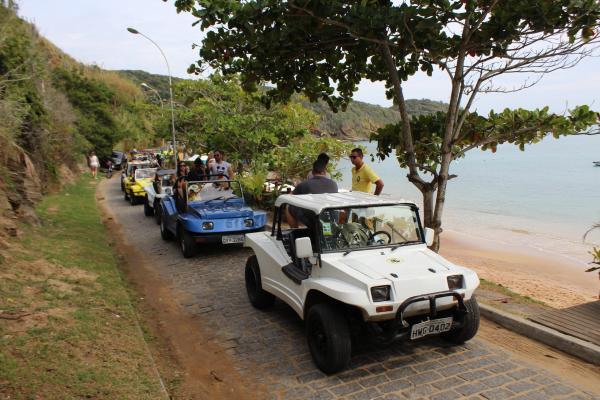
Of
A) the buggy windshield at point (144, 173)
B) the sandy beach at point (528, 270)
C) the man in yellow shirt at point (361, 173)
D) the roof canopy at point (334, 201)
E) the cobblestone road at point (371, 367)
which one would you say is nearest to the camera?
the cobblestone road at point (371, 367)

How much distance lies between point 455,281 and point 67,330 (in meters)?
4.13

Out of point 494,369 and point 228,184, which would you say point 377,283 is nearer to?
point 494,369

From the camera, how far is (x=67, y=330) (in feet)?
16.1

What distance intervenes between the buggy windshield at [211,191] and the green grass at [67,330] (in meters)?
2.11

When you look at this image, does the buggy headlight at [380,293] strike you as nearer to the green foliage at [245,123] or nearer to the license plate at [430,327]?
the license plate at [430,327]

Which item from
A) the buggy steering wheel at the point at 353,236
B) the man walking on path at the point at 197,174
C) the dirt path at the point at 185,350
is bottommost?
the dirt path at the point at 185,350

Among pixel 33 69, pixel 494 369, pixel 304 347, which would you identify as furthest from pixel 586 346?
pixel 33 69

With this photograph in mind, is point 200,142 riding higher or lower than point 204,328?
higher

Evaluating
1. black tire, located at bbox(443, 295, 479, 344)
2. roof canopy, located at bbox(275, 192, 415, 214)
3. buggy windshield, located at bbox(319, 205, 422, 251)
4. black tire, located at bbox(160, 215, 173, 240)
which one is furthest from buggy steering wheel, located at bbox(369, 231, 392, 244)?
black tire, located at bbox(160, 215, 173, 240)

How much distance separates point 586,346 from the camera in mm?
4727

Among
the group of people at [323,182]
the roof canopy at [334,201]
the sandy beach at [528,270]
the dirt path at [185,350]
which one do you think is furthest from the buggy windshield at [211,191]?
the sandy beach at [528,270]

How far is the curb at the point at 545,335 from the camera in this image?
469 cm

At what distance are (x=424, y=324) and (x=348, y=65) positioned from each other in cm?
511

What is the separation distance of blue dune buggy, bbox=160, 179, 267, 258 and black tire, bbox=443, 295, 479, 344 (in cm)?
512
